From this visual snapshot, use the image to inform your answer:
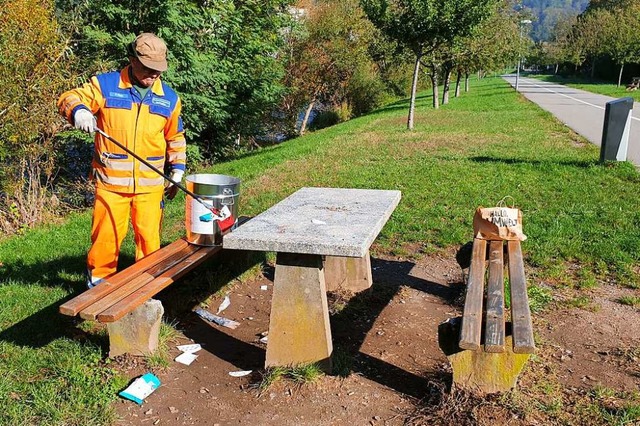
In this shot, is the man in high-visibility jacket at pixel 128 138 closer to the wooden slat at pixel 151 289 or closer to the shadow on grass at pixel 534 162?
the wooden slat at pixel 151 289

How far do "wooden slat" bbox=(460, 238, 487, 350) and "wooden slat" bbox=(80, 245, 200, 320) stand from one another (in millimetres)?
1922

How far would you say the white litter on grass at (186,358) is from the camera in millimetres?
3811

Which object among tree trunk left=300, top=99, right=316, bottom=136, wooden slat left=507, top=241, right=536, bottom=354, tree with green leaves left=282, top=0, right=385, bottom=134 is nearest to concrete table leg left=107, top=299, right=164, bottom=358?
wooden slat left=507, top=241, right=536, bottom=354

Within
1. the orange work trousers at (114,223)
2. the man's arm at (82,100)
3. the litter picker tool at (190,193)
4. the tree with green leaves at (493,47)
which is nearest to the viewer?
the man's arm at (82,100)

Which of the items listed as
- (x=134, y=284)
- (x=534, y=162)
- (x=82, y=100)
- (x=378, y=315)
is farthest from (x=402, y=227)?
(x=534, y=162)

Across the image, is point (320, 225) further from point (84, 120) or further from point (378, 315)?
point (84, 120)

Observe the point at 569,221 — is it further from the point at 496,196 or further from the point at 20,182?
the point at 20,182

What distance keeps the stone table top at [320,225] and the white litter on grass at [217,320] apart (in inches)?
36.4

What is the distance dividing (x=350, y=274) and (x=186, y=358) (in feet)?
5.33

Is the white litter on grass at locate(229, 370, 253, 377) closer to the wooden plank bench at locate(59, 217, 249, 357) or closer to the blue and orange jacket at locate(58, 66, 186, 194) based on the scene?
the wooden plank bench at locate(59, 217, 249, 357)

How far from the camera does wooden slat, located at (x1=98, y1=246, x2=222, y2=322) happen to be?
Answer: 3234 millimetres

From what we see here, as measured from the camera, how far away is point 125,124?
13.3ft

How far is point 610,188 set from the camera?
327 inches

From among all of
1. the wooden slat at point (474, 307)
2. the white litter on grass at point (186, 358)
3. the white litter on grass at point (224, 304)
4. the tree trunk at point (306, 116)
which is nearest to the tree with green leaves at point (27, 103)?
the white litter on grass at point (224, 304)
